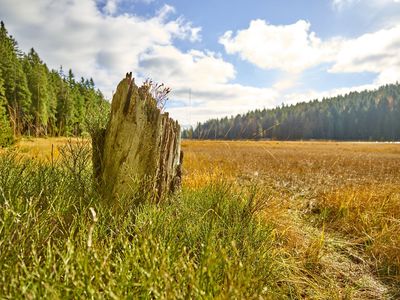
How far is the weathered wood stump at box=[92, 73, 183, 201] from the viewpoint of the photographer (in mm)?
2752

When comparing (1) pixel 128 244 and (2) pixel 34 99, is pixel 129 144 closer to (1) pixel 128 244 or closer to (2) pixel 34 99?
(1) pixel 128 244

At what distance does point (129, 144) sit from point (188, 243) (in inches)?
41.4

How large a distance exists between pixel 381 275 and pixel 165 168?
96.7 inches

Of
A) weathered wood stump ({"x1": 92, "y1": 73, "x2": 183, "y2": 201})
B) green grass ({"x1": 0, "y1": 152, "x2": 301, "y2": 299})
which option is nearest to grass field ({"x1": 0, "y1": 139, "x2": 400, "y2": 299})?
green grass ({"x1": 0, "y1": 152, "x2": 301, "y2": 299})

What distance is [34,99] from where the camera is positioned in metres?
22.4

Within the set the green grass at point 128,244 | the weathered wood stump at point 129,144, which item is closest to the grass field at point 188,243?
the green grass at point 128,244

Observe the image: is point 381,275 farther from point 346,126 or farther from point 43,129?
point 346,126

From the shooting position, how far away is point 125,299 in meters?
1.30

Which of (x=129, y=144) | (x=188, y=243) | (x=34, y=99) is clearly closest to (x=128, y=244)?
(x=188, y=243)

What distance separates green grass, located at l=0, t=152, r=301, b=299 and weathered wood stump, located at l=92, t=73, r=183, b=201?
0.18 meters

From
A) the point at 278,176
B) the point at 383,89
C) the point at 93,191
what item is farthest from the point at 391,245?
the point at 383,89

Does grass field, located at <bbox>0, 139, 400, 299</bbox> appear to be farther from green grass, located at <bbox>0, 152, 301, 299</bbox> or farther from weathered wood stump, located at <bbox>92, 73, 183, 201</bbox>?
weathered wood stump, located at <bbox>92, 73, 183, 201</bbox>

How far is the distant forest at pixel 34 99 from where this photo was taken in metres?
3.60

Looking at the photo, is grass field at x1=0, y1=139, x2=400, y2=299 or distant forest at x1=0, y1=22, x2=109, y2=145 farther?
distant forest at x1=0, y1=22, x2=109, y2=145
